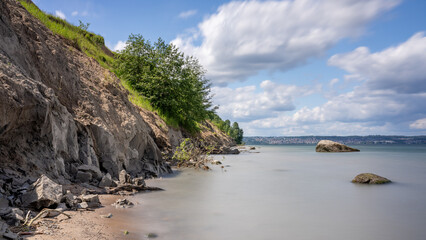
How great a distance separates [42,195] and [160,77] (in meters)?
21.9

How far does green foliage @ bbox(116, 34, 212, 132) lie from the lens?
27.5m

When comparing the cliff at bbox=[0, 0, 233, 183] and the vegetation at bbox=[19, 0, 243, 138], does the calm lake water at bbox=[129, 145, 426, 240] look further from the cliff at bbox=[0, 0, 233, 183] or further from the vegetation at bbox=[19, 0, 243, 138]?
the vegetation at bbox=[19, 0, 243, 138]

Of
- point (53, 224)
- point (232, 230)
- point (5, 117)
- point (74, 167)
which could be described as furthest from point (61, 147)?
point (232, 230)

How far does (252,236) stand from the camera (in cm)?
623

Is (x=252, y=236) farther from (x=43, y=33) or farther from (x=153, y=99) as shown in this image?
(x=153, y=99)

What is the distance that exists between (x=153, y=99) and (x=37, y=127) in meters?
19.5

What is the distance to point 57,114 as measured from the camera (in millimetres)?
9336

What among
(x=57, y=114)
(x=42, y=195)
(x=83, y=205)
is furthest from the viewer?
(x=57, y=114)

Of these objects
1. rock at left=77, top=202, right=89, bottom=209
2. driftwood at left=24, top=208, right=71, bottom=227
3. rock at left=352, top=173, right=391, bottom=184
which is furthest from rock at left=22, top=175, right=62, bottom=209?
rock at left=352, top=173, right=391, bottom=184

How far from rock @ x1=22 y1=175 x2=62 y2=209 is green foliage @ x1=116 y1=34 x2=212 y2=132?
20150 millimetres

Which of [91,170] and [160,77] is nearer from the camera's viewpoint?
[91,170]

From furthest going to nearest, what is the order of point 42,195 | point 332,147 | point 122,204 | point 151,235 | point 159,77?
point 332,147
point 159,77
point 122,204
point 42,195
point 151,235

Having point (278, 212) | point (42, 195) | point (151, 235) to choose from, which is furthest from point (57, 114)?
point (278, 212)

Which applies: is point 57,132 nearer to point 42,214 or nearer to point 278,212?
point 42,214
